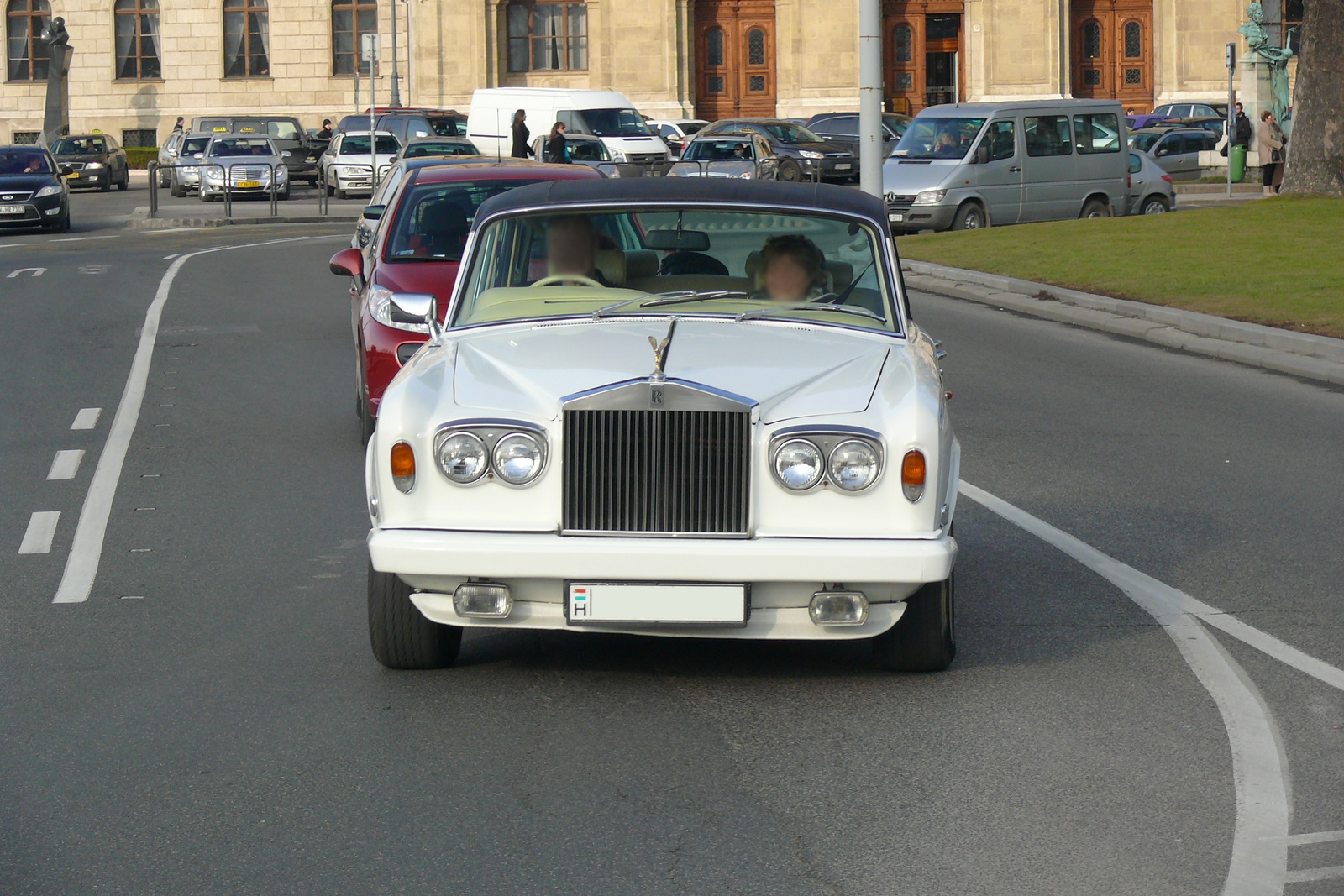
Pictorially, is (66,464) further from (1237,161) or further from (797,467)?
(1237,161)

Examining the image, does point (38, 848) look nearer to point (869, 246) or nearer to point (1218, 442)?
point (869, 246)

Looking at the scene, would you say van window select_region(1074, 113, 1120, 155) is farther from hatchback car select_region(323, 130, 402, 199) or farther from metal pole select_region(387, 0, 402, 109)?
Result: metal pole select_region(387, 0, 402, 109)

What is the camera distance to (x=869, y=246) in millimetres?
6734

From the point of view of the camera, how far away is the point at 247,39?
61906 mm

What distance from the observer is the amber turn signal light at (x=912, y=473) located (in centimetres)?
Result: 544

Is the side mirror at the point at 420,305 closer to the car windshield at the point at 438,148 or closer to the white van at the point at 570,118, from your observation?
the car windshield at the point at 438,148

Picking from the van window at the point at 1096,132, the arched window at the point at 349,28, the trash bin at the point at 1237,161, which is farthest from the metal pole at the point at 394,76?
the van window at the point at 1096,132

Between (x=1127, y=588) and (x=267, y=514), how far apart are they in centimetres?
393

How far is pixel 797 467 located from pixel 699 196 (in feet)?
5.27

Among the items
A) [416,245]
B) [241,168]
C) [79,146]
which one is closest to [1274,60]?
[241,168]

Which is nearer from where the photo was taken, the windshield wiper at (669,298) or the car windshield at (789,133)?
the windshield wiper at (669,298)

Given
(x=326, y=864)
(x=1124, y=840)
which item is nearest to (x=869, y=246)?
(x=1124, y=840)

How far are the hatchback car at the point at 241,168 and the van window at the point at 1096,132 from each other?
18190 mm

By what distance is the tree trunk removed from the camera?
2842cm
